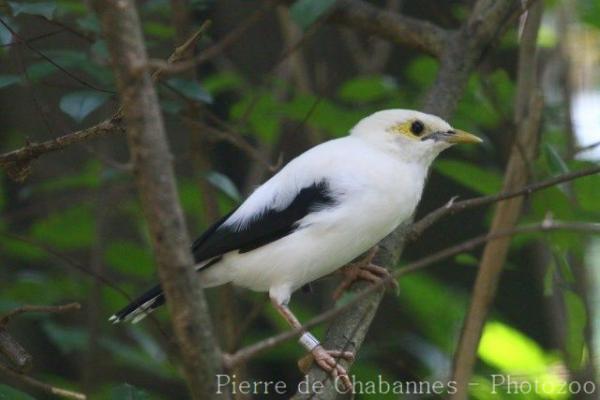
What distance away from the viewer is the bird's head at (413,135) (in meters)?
4.91

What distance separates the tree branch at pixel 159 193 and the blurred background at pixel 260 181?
77cm

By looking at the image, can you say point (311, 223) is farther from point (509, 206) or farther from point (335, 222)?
point (509, 206)

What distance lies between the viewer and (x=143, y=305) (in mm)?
4492

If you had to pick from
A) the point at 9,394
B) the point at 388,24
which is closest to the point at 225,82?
the point at 388,24

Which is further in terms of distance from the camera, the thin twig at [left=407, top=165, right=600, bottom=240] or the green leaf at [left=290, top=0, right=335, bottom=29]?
the green leaf at [left=290, top=0, right=335, bottom=29]

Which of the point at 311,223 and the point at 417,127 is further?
the point at 417,127

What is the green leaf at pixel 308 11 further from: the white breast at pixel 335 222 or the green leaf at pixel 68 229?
the green leaf at pixel 68 229


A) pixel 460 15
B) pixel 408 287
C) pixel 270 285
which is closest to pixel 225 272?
pixel 270 285

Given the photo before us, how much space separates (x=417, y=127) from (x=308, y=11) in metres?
1.12

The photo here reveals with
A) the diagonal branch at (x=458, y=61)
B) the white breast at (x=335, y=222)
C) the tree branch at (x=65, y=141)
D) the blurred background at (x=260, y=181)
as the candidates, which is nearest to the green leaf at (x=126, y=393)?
the blurred background at (x=260, y=181)

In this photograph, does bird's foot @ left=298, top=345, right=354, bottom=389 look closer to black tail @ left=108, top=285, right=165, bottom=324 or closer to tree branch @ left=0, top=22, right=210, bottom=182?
black tail @ left=108, top=285, right=165, bottom=324

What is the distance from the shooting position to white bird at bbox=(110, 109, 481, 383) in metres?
4.56

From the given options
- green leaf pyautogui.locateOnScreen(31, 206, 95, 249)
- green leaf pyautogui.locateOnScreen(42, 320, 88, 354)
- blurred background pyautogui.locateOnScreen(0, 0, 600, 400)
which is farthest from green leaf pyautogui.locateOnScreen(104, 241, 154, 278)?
green leaf pyautogui.locateOnScreen(42, 320, 88, 354)

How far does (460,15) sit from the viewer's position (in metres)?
6.58
